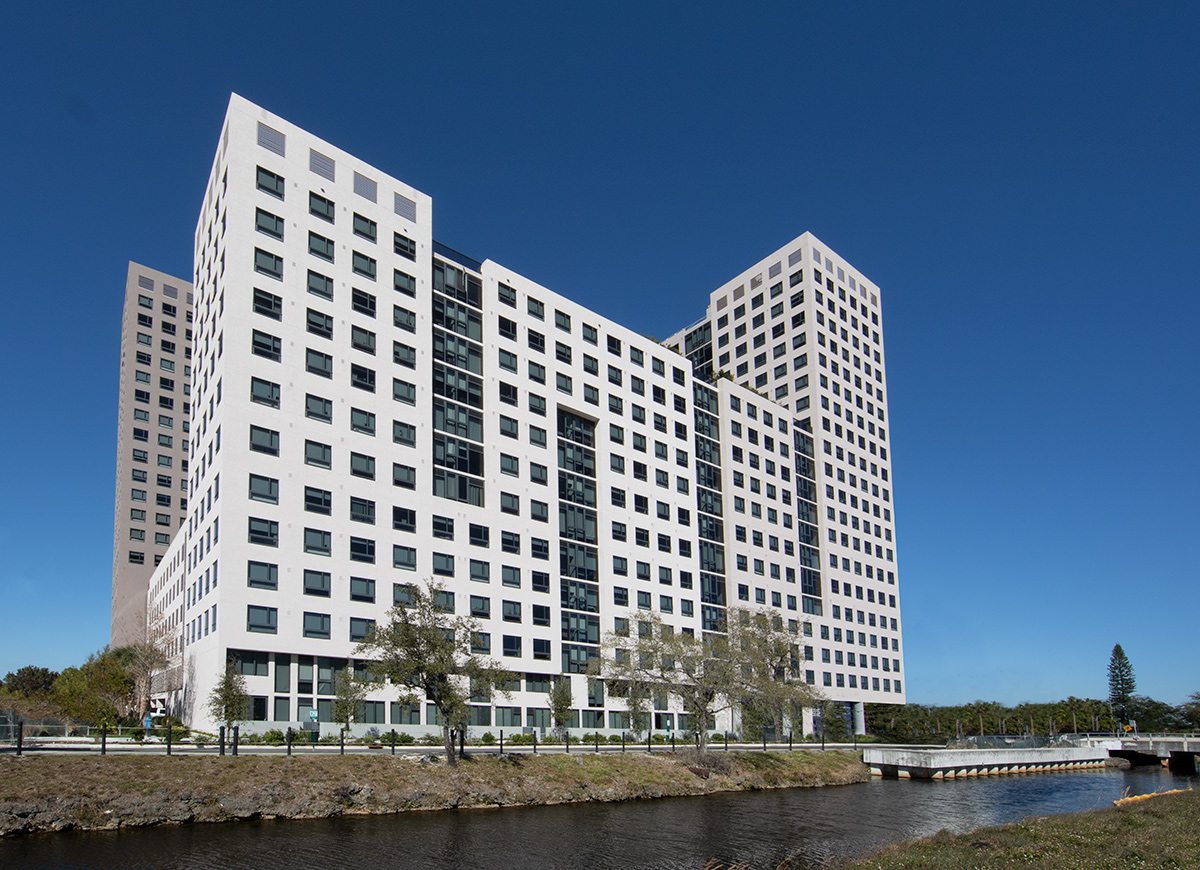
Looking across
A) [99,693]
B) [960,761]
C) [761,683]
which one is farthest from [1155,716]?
Result: [99,693]

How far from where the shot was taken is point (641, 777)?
5728cm

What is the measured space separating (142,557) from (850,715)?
321ft

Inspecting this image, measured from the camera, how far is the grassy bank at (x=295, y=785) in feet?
119

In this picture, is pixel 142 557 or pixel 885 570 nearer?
pixel 142 557

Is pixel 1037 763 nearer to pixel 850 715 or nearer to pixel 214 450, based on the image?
pixel 850 715

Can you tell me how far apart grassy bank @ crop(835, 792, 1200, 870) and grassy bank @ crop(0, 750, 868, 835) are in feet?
80.4

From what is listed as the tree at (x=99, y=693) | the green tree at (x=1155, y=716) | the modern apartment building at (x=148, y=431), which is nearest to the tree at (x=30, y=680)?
the modern apartment building at (x=148, y=431)

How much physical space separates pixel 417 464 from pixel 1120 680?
143 metres

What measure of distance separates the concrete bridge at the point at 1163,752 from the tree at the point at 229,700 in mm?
85123

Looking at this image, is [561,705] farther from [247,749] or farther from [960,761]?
[960,761]

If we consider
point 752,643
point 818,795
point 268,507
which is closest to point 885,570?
point 752,643

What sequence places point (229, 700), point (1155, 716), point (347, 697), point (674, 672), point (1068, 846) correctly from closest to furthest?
1. point (1068, 846)
2. point (347, 697)
3. point (229, 700)
4. point (674, 672)
5. point (1155, 716)

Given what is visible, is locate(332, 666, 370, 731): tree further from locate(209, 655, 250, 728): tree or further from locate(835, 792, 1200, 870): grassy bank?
locate(835, 792, 1200, 870): grassy bank

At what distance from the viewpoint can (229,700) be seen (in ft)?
188
